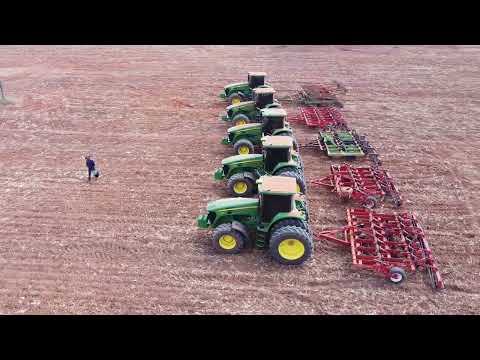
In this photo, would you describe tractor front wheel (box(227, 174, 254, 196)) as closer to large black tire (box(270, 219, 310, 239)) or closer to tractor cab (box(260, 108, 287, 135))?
large black tire (box(270, 219, 310, 239))

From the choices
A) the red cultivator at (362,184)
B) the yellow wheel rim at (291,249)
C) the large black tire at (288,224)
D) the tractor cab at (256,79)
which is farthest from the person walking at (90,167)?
the tractor cab at (256,79)

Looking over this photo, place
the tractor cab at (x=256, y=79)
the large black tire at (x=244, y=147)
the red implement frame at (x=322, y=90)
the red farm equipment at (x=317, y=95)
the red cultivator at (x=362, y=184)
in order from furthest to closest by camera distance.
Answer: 1. the red implement frame at (x=322, y=90)
2. the red farm equipment at (x=317, y=95)
3. the tractor cab at (x=256, y=79)
4. the large black tire at (x=244, y=147)
5. the red cultivator at (x=362, y=184)

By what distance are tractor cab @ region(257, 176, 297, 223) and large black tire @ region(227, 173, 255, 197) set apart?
2076 millimetres

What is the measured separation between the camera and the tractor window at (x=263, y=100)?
606 inches

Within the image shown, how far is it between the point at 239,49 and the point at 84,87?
12735 mm

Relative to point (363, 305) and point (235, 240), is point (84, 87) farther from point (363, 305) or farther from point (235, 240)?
point (363, 305)

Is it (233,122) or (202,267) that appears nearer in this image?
(202,267)

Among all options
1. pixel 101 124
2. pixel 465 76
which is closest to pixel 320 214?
pixel 101 124

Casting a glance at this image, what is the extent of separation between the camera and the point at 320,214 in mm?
10445

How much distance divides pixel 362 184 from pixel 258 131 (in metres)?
3.76

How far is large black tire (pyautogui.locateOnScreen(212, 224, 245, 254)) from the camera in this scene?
873cm

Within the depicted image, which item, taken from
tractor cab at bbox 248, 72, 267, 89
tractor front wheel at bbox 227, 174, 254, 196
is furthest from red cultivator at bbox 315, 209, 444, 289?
tractor cab at bbox 248, 72, 267, 89

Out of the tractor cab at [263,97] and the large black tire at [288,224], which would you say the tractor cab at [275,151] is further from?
the tractor cab at [263,97]

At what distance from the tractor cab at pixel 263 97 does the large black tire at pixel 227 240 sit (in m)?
7.62
